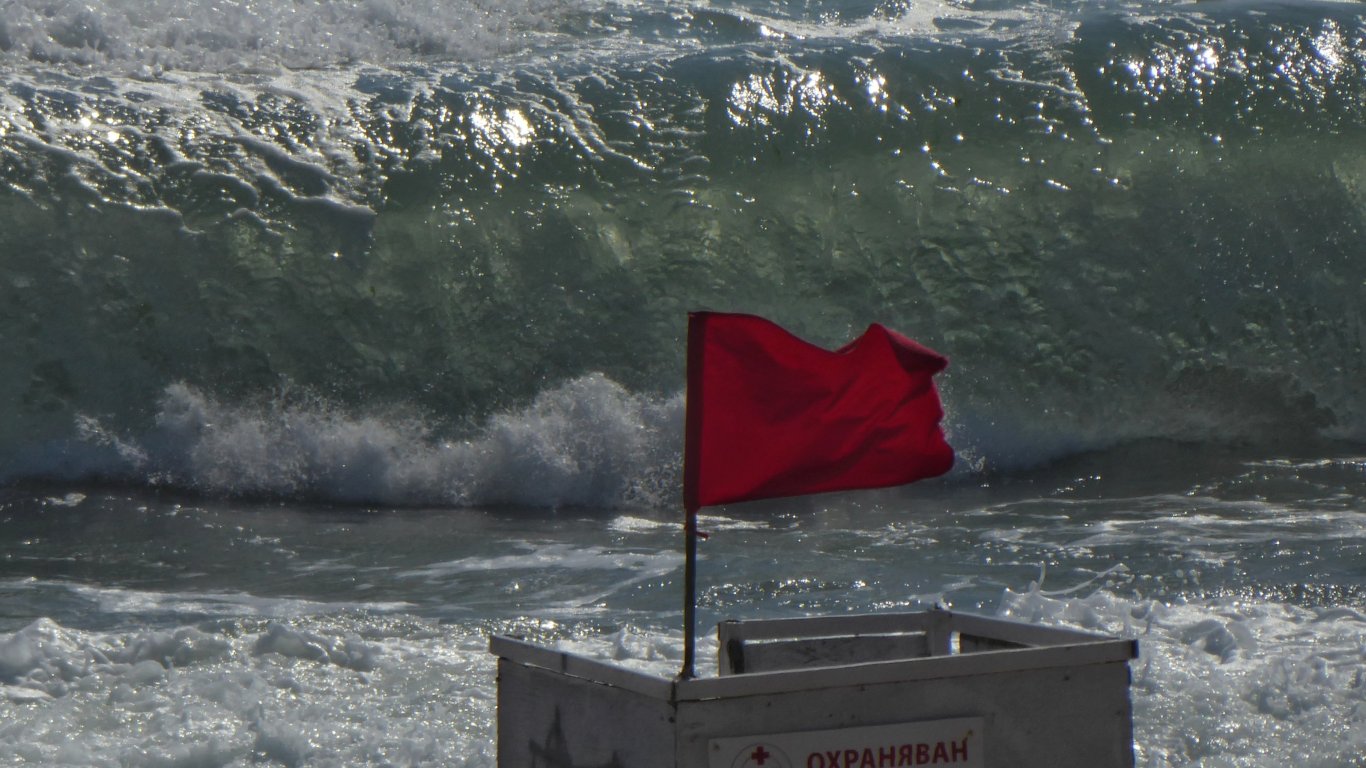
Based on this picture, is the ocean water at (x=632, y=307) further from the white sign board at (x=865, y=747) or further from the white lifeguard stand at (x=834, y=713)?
the white sign board at (x=865, y=747)

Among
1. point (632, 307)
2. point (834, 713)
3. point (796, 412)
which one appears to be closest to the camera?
point (834, 713)

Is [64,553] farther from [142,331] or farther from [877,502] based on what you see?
[877,502]

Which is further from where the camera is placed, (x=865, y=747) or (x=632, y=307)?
(x=632, y=307)

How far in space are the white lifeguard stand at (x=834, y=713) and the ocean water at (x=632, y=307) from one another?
194 centimetres

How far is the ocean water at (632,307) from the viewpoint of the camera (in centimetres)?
545

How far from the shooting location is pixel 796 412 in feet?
7.75

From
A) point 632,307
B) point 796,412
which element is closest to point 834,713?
point 796,412

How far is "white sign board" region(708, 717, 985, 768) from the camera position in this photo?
2.20 m

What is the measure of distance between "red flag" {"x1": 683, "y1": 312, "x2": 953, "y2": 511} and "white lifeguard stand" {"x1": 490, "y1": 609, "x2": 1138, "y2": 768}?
0.93ft

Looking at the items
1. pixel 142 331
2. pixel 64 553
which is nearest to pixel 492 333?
pixel 142 331

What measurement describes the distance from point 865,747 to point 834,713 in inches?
2.8

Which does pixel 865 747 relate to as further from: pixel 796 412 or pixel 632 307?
pixel 632 307

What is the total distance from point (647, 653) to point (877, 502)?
Answer: 270 cm

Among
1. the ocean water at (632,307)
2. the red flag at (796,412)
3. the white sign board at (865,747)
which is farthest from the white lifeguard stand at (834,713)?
the ocean water at (632,307)
